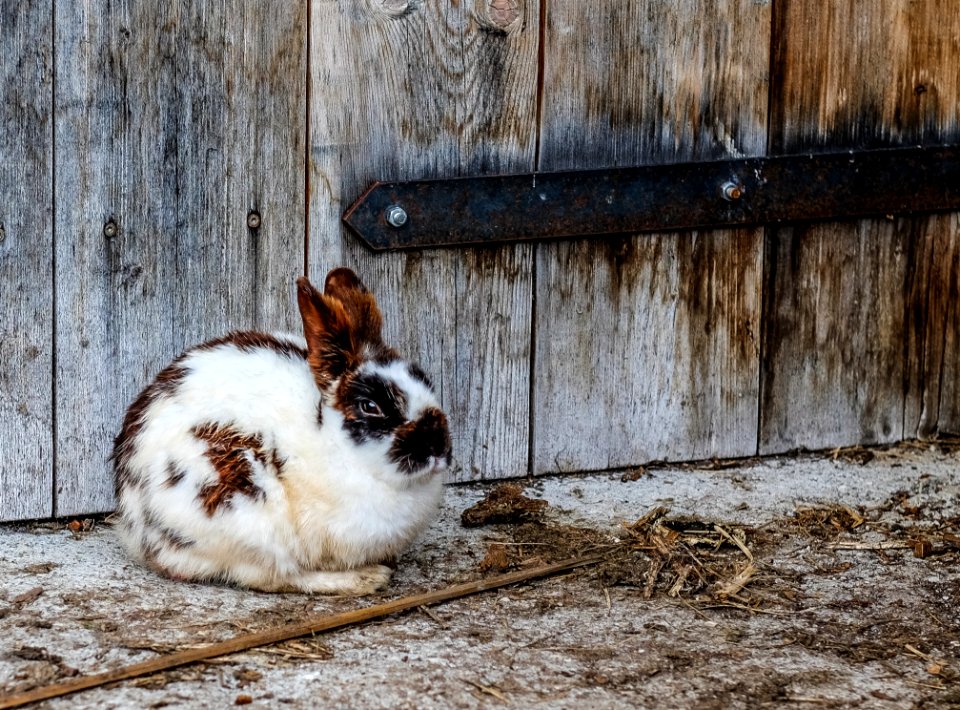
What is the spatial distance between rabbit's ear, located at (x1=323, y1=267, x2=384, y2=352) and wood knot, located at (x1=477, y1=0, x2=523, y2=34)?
39.3 inches

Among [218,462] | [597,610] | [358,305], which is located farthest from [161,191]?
[597,610]

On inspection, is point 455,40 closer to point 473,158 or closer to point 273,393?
point 473,158

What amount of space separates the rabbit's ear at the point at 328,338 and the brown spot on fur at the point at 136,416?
0.37 meters

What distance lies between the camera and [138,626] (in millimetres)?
3096

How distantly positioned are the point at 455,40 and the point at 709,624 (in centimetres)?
176

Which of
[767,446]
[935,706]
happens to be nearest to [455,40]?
Answer: [767,446]

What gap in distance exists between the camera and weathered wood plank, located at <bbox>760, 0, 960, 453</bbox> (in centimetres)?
421

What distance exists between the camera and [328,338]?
3209 mm

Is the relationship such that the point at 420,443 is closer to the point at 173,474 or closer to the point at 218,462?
the point at 218,462

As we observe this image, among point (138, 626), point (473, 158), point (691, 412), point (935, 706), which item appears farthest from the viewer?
point (691, 412)

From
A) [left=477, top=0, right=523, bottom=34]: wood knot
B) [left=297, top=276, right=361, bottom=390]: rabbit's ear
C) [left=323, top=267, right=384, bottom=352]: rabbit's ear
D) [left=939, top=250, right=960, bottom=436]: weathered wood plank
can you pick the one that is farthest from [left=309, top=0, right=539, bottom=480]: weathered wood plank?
[left=939, top=250, right=960, bottom=436]: weathered wood plank

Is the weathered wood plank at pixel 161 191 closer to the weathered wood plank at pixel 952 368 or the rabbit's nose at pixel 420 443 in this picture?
the rabbit's nose at pixel 420 443

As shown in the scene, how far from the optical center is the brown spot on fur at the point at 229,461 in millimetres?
3219

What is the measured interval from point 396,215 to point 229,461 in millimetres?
963
